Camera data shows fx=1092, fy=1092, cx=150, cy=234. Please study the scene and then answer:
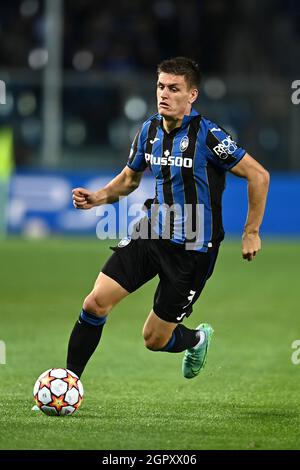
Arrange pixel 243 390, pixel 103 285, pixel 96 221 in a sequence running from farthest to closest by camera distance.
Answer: pixel 96 221 → pixel 243 390 → pixel 103 285

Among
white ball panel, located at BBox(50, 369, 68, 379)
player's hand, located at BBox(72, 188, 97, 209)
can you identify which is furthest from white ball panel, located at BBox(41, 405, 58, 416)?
player's hand, located at BBox(72, 188, 97, 209)

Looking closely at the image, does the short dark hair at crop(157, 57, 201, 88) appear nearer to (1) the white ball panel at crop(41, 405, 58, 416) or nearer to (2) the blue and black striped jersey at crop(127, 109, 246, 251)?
(2) the blue and black striped jersey at crop(127, 109, 246, 251)

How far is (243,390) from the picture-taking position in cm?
811

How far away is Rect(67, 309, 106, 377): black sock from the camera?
723 cm

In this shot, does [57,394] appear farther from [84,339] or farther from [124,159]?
[124,159]

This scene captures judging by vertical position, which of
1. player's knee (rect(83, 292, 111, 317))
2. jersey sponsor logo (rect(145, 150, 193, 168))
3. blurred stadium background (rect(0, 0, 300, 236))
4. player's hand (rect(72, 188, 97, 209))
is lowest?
player's knee (rect(83, 292, 111, 317))

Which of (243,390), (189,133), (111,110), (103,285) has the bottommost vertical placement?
(243,390)

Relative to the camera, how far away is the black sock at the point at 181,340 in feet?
25.3

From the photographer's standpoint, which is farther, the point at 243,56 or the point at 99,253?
the point at 243,56

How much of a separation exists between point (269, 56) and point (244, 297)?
10.6m

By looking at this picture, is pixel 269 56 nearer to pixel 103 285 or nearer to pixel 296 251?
pixel 296 251

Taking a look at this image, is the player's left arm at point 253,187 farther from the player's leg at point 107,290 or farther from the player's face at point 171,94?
the player's leg at point 107,290

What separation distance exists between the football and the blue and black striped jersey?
1.21 metres
